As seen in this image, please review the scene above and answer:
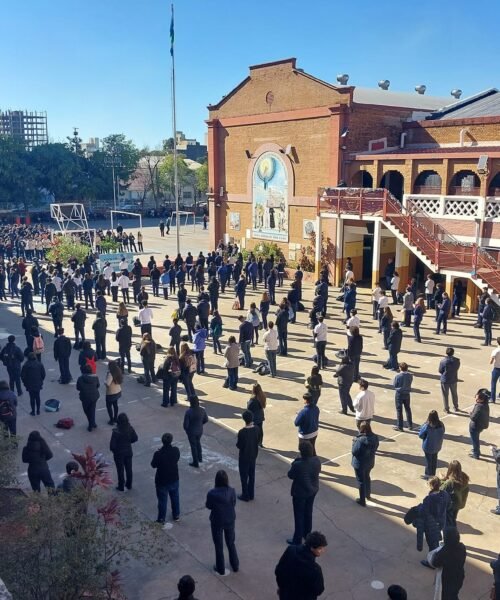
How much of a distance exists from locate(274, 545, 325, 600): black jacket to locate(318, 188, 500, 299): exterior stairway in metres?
16.5

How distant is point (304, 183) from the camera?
1175 inches

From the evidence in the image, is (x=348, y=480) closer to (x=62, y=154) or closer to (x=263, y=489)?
(x=263, y=489)

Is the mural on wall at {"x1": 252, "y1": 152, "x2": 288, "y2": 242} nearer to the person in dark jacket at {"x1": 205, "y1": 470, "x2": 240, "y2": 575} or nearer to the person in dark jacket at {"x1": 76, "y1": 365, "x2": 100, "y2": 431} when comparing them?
the person in dark jacket at {"x1": 76, "y1": 365, "x2": 100, "y2": 431}

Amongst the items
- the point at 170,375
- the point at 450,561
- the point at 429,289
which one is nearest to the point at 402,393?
the point at 170,375

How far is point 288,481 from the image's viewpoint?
10016 mm

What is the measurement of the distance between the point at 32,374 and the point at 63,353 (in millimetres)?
1760

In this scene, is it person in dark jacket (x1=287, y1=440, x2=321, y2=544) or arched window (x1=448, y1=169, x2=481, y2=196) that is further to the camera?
arched window (x1=448, y1=169, x2=481, y2=196)

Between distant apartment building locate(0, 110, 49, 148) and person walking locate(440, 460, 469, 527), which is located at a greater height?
distant apartment building locate(0, 110, 49, 148)

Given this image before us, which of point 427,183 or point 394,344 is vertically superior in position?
point 427,183

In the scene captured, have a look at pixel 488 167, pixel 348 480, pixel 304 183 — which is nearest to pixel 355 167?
pixel 304 183

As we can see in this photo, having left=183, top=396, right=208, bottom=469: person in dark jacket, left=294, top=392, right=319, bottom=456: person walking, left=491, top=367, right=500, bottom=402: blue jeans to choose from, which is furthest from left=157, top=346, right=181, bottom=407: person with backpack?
left=491, top=367, right=500, bottom=402: blue jeans

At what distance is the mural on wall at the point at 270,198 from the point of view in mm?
31203

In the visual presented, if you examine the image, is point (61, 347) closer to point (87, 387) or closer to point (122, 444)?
point (87, 387)

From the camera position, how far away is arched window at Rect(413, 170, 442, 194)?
25.2 meters
